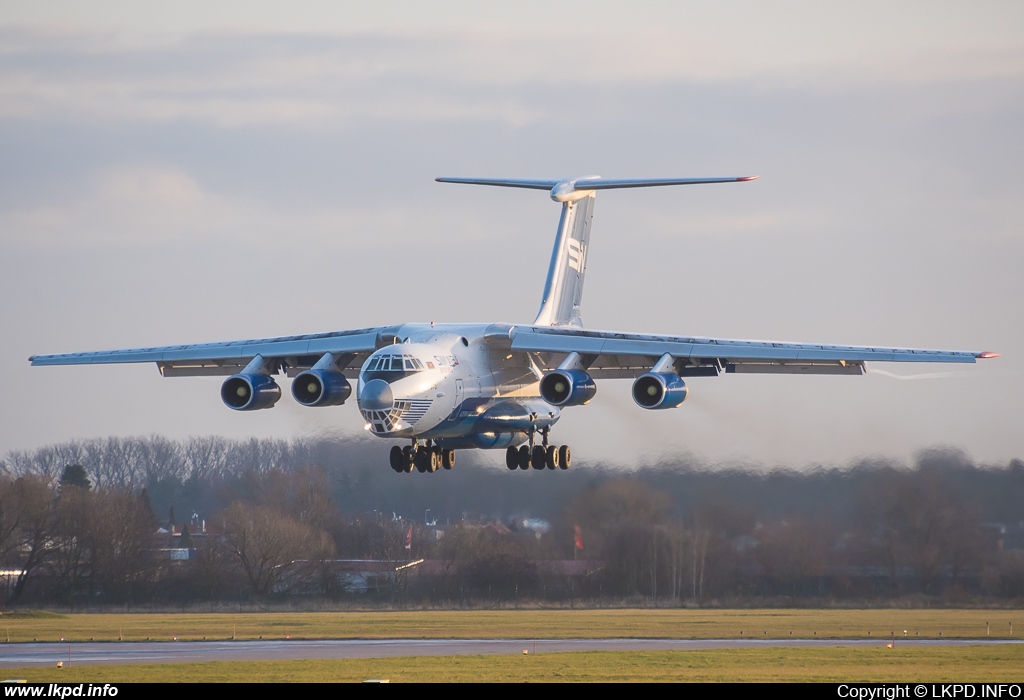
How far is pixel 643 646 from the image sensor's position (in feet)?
109

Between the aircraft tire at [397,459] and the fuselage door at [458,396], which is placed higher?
the fuselage door at [458,396]

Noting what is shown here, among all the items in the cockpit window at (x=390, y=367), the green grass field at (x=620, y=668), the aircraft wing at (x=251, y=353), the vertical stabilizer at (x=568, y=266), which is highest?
the vertical stabilizer at (x=568, y=266)

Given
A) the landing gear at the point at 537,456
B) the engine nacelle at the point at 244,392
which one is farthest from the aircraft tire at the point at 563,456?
the engine nacelle at the point at 244,392

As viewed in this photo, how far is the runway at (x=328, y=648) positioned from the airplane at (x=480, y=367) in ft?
15.2

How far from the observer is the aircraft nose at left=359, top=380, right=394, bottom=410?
83.4ft

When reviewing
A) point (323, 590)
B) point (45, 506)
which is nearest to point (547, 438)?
point (323, 590)

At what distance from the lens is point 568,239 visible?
3269cm

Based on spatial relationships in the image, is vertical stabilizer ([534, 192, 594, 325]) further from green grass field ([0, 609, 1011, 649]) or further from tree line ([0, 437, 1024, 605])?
green grass field ([0, 609, 1011, 649])

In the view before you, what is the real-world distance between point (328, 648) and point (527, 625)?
5.47m

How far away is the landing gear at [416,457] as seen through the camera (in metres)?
28.4

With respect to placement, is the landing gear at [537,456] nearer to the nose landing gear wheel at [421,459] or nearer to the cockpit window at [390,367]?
the nose landing gear wheel at [421,459]

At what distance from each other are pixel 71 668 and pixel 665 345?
39.0ft

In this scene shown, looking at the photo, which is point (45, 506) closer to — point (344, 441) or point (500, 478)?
point (344, 441)

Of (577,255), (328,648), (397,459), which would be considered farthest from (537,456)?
(328,648)
